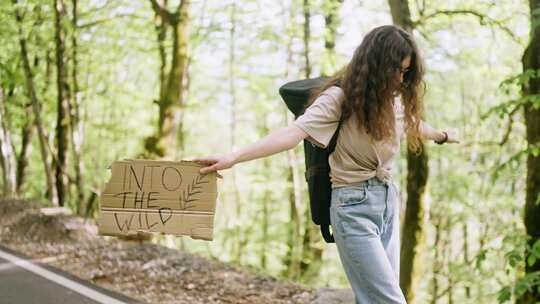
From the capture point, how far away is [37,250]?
733 centimetres

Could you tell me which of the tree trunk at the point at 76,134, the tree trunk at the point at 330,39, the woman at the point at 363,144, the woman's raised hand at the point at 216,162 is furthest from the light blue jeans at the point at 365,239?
the tree trunk at the point at 330,39

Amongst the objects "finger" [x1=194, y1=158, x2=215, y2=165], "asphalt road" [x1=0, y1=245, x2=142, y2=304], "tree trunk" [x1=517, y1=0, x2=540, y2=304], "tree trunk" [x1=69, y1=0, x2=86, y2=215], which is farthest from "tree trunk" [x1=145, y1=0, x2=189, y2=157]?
"finger" [x1=194, y1=158, x2=215, y2=165]

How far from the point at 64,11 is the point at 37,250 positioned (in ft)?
15.8

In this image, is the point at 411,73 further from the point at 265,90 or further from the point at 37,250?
the point at 265,90

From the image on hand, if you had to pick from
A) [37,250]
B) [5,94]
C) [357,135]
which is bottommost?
[37,250]

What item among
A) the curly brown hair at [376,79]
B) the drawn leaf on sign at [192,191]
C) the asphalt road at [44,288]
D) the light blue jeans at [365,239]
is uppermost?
the curly brown hair at [376,79]

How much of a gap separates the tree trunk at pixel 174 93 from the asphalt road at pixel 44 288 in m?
3.47

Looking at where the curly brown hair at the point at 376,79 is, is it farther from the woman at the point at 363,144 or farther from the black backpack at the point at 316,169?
the black backpack at the point at 316,169

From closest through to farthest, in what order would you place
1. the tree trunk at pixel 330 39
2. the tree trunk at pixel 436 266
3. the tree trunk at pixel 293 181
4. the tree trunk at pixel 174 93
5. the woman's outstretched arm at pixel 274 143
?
1. the woman's outstretched arm at pixel 274 143
2. the tree trunk at pixel 174 93
3. the tree trunk at pixel 330 39
4. the tree trunk at pixel 293 181
5. the tree trunk at pixel 436 266

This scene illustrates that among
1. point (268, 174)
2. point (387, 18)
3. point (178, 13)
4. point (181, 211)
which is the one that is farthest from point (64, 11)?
point (268, 174)

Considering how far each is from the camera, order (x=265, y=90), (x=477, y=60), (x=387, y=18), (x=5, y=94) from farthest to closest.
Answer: (x=265, y=90) → (x=477, y=60) → (x=5, y=94) → (x=387, y=18)

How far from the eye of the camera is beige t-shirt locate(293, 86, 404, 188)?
2607mm

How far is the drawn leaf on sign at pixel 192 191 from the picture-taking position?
3010 mm

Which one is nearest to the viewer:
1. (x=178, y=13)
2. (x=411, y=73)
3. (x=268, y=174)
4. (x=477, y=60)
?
(x=411, y=73)
